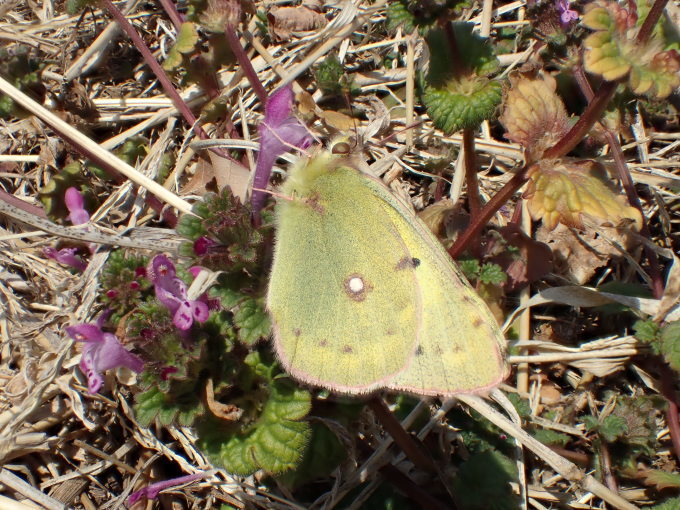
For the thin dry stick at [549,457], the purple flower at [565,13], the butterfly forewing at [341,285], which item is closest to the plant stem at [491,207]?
the butterfly forewing at [341,285]

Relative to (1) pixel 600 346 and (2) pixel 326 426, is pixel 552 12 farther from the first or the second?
(2) pixel 326 426

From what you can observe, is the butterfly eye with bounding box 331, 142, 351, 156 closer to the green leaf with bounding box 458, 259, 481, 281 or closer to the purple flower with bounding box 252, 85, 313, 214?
the purple flower with bounding box 252, 85, 313, 214

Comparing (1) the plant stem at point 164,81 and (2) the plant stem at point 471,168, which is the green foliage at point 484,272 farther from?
(1) the plant stem at point 164,81

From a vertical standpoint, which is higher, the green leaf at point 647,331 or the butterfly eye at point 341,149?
the butterfly eye at point 341,149

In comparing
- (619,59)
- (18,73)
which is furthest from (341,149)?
(18,73)

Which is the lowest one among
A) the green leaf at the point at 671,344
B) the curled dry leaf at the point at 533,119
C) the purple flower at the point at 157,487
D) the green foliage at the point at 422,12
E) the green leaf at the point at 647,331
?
the green leaf at the point at 647,331
